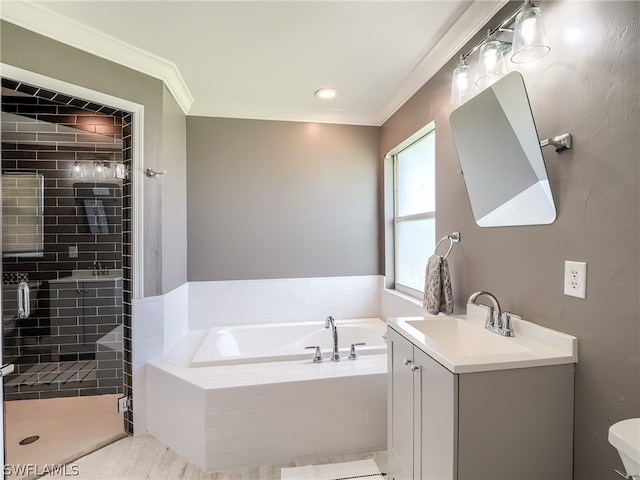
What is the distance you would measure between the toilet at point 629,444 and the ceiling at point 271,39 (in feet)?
5.57

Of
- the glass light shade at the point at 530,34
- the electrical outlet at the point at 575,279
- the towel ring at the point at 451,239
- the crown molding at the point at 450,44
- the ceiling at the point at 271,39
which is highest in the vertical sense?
the ceiling at the point at 271,39

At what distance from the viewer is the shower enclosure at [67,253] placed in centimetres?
226

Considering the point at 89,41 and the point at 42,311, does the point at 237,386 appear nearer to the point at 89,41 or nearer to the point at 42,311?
the point at 42,311

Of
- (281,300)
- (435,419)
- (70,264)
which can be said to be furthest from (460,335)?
(70,264)

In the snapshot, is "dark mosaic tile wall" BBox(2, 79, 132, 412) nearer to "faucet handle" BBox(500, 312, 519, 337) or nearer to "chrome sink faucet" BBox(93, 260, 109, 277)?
"chrome sink faucet" BBox(93, 260, 109, 277)

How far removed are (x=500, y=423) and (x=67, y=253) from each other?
3130mm

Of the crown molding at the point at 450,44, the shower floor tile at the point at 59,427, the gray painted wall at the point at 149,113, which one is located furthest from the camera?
the shower floor tile at the point at 59,427

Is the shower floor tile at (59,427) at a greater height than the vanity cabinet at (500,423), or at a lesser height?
lesser

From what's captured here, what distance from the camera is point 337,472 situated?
5.62ft

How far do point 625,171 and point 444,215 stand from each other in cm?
106

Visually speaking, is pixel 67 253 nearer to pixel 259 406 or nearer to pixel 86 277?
pixel 86 277

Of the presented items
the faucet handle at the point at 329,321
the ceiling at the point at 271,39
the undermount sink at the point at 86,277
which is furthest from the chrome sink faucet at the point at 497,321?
the undermount sink at the point at 86,277

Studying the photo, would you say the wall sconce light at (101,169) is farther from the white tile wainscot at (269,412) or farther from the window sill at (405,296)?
the window sill at (405,296)

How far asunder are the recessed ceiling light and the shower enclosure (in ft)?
4.99
